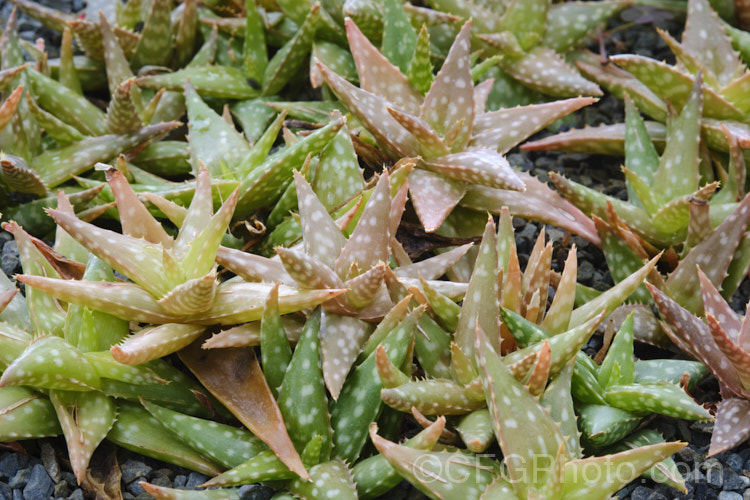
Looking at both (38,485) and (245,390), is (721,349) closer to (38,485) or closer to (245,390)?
(245,390)

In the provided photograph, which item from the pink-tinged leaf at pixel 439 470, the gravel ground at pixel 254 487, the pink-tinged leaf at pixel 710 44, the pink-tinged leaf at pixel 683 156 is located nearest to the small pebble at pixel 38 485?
the gravel ground at pixel 254 487

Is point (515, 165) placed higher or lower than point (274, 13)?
lower

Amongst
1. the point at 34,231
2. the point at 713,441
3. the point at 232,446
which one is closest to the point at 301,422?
the point at 232,446

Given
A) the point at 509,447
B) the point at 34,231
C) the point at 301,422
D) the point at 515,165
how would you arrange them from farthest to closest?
the point at 515,165
the point at 34,231
the point at 301,422
the point at 509,447

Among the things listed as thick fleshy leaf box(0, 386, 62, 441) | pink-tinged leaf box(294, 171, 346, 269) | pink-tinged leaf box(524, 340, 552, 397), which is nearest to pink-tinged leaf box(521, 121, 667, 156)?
pink-tinged leaf box(294, 171, 346, 269)

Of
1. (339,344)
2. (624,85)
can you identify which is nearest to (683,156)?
(624,85)

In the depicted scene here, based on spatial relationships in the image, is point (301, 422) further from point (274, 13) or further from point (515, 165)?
point (274, 13)

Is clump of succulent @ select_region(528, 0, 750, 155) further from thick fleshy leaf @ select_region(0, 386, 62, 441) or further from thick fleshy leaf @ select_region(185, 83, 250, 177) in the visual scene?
thick fleshy leaf @ select_region(0, 386, 62, 441)
